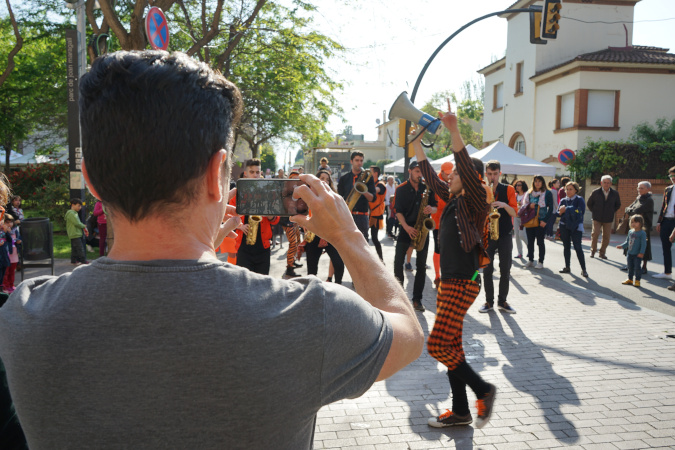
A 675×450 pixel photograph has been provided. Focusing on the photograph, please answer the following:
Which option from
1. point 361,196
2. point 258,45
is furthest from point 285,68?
point 361,196

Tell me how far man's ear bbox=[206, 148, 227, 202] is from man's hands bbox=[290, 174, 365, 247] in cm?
26

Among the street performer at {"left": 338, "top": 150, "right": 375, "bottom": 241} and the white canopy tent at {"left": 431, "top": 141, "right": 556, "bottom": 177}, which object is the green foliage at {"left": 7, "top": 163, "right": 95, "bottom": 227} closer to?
the street performer at {"left": 338, "top": 150, "right": 375, "bottom": 241}

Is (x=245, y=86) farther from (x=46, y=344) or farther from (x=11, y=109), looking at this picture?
(x=46, y=344)

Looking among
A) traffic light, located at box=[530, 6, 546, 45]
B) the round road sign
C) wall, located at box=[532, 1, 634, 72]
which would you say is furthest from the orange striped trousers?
wall, located at box=[532, 1, 634, 72]

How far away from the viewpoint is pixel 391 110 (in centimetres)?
645

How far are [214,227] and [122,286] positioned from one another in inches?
9.7

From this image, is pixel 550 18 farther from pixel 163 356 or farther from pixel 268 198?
pixel 163 356

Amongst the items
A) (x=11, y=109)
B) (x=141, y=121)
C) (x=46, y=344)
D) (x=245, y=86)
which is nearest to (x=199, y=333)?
(x=46, y=344)

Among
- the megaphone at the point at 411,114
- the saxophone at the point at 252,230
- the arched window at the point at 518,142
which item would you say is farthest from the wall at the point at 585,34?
the saxophone at the point at 252,230

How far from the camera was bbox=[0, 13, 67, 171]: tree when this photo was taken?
645 inches

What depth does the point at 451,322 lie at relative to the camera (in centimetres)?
404

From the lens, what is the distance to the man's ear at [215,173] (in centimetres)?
107

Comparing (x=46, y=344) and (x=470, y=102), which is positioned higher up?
(x=470, y=102)

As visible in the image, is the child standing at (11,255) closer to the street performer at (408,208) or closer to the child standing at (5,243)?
the child standing at (5,243)
